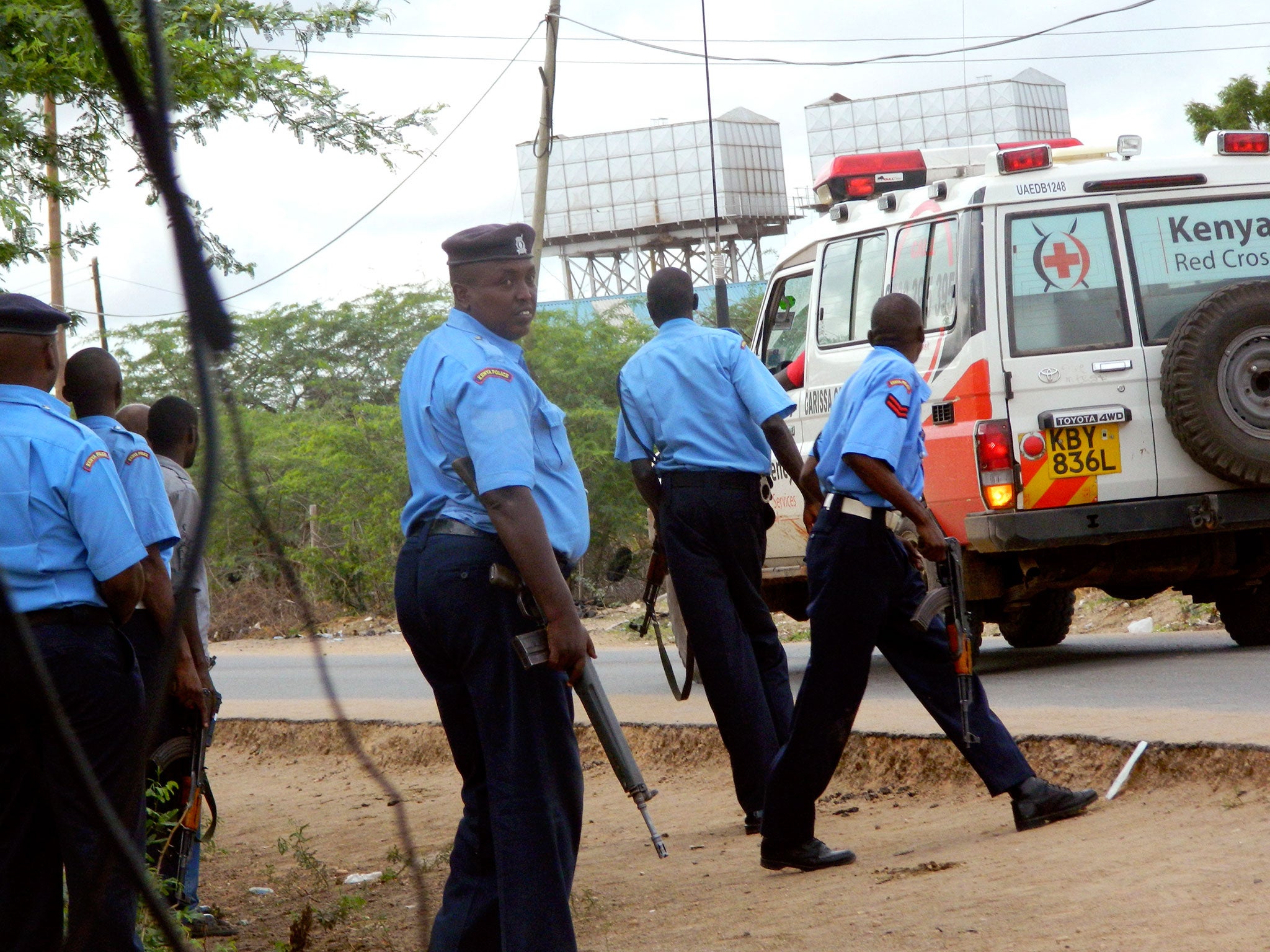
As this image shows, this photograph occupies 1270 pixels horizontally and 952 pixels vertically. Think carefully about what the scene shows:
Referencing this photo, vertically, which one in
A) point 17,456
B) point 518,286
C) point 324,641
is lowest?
point 324,641

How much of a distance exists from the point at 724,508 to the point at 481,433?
2000 millimetres

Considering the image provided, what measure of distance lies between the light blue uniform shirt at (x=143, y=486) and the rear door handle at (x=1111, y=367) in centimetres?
495

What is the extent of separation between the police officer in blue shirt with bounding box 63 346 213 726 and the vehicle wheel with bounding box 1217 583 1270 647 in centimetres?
624

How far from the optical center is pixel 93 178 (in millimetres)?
5992

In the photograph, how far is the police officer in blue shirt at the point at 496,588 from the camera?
3193 millimetres

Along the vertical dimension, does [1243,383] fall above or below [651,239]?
below

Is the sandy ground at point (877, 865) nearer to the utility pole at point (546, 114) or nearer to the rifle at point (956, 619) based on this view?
the rifle at point (956, 619)

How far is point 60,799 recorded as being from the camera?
303 centimetres

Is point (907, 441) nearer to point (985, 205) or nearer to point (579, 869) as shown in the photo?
point (579, 869)

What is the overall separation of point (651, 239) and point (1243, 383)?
40.1 meters

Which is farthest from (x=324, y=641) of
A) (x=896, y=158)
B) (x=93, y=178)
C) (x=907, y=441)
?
(x=907, y=441)

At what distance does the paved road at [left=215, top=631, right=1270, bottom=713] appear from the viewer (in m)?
6.88

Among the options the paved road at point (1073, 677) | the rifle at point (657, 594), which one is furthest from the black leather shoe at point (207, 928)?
the paved road at point (1073, 677)

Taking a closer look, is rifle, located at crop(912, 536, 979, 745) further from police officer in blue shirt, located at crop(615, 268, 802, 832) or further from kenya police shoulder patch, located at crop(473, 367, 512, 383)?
kenya police shoulder patch, located at crop(473, 367, 512, 383)
